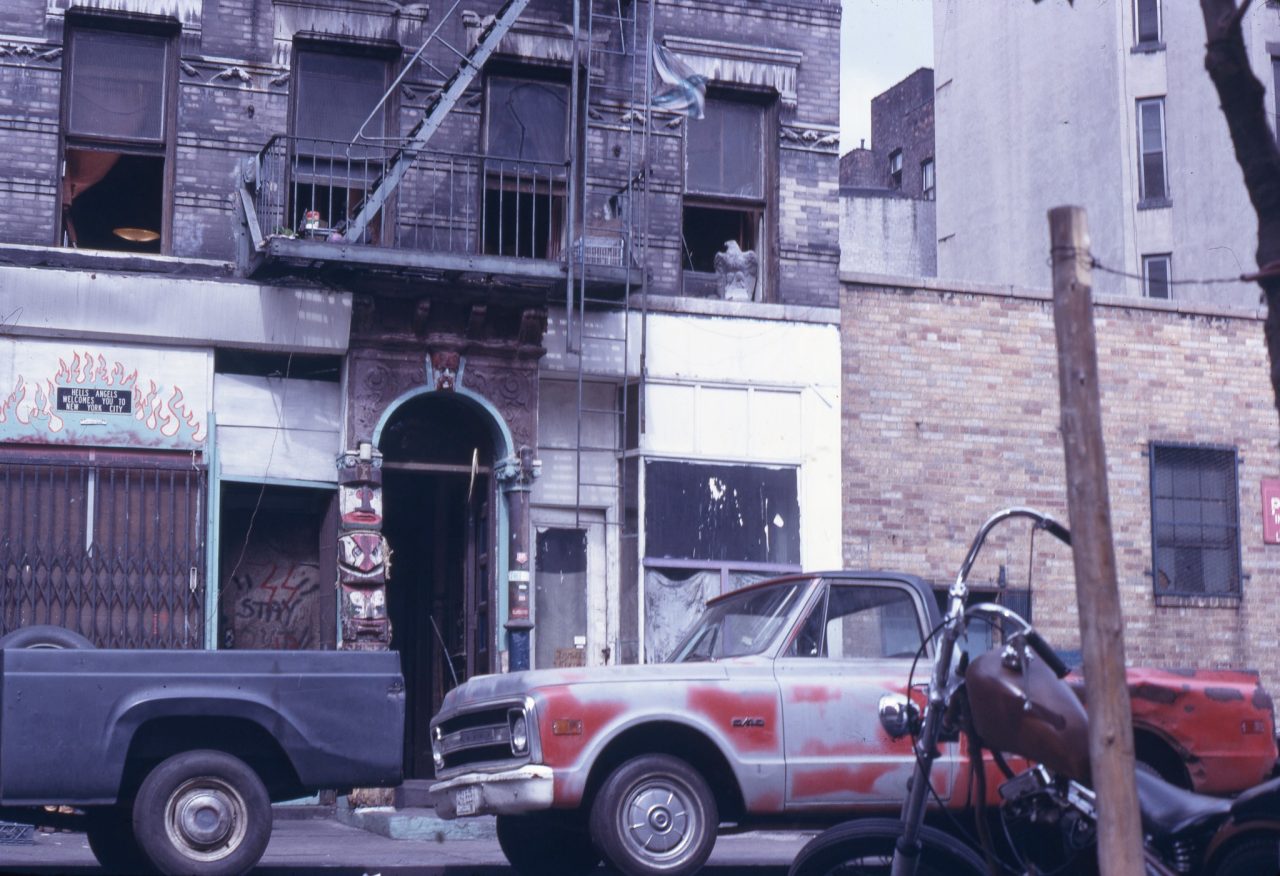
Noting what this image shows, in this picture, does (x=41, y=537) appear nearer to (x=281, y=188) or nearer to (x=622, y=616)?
(x=281, y=188)

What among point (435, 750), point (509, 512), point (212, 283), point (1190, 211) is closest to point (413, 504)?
point (509, 512)

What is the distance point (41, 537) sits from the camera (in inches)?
607

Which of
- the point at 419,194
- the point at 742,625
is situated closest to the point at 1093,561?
the point at 742,625

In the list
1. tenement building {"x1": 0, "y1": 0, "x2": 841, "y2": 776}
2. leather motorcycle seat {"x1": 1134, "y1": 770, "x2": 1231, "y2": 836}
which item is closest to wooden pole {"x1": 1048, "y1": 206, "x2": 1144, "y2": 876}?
leather motorcycle seat {"x1": 1134, "y1": 770, "x2": 1231, "y2": 836}

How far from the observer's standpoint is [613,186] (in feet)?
57.5

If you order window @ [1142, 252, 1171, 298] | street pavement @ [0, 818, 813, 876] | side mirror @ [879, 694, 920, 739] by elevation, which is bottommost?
street pavement @ [0, 818, 813, 876]

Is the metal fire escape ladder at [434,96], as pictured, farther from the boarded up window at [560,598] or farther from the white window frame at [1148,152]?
the white window frame at [1148,152]

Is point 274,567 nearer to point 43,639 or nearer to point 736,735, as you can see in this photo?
point 43,639

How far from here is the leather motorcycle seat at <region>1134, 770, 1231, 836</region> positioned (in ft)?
19.0

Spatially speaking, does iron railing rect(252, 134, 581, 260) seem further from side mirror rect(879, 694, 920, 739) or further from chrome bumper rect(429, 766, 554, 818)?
side mirror rect(879, 694, 920, 739)

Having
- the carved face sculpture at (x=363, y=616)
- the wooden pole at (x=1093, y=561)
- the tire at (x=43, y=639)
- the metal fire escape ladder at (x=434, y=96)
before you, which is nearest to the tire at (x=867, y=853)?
the wooden pole at (x=1093, y=561)

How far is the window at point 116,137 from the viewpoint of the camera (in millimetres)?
16297

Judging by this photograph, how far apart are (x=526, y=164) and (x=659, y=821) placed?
8.75 m

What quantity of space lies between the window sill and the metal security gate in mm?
10221
